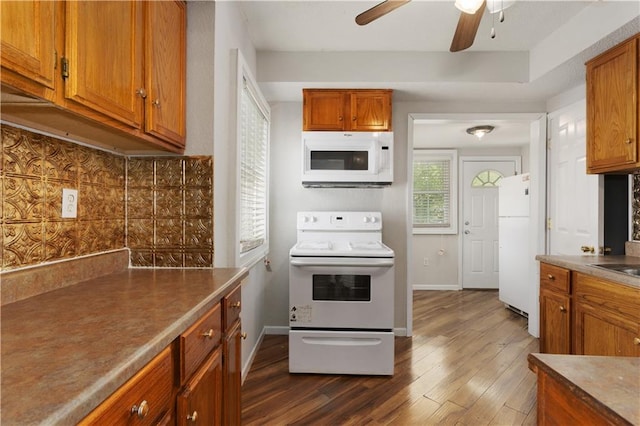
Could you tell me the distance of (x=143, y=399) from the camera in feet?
2.31

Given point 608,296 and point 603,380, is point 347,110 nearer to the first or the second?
point 608,296

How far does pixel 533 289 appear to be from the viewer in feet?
10.1

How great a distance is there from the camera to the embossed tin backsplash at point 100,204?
1.05 meters

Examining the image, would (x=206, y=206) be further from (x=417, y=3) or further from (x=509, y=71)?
(x=509, y=71)

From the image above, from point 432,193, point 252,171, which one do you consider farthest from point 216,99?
point 432,193

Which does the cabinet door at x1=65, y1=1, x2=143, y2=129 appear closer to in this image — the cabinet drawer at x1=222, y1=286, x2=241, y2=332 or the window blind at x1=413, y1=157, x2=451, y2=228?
the cabinet drawer at x1=222, y1=286, x2=241, y2=332

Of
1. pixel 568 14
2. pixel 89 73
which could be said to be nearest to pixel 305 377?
pixel 89 73

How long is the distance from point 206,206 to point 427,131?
10.8 feet

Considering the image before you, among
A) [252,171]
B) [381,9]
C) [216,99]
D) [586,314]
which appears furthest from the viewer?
[252,171]

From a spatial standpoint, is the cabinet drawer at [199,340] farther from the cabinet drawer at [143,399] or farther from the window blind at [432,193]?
the window blind at [432,193]

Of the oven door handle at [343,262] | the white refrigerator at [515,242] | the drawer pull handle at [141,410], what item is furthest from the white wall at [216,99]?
the white refrigerator at [515,242]

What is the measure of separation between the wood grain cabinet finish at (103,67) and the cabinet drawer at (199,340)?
2.30 ft

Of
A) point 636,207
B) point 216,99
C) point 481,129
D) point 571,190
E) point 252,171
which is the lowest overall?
point 636,207

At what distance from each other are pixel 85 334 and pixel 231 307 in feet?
2.22
